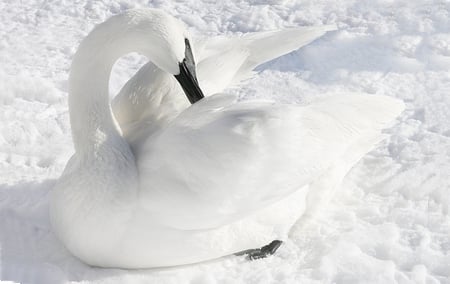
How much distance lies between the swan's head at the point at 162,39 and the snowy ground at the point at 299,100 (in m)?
1.01

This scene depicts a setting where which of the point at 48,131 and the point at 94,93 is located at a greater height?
the point at 94,93

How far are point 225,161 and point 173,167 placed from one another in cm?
25

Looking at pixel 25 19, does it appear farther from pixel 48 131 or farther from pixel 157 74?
pixel 157 74

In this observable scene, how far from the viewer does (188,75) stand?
369 centimetres

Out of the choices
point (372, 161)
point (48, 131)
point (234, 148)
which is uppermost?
point (234, 148)

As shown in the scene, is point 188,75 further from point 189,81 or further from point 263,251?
point 263,251

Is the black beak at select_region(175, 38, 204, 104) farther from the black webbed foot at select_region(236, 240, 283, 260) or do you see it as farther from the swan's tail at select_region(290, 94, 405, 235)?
the black webbed foot at select_region(236, 240, 283, 260)

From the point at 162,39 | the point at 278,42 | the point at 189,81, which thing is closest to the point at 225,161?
the point at 189,81

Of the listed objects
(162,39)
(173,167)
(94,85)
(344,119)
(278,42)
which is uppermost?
(162,39)

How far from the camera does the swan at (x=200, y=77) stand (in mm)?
4129

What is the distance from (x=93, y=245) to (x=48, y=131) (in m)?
1.40

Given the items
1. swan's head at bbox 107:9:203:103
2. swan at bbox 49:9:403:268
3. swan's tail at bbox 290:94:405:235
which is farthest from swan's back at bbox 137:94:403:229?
swan's tail at bbox 290:94:405:235

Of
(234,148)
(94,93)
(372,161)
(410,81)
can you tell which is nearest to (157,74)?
(94,93)

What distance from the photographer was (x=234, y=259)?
13.0 ft
